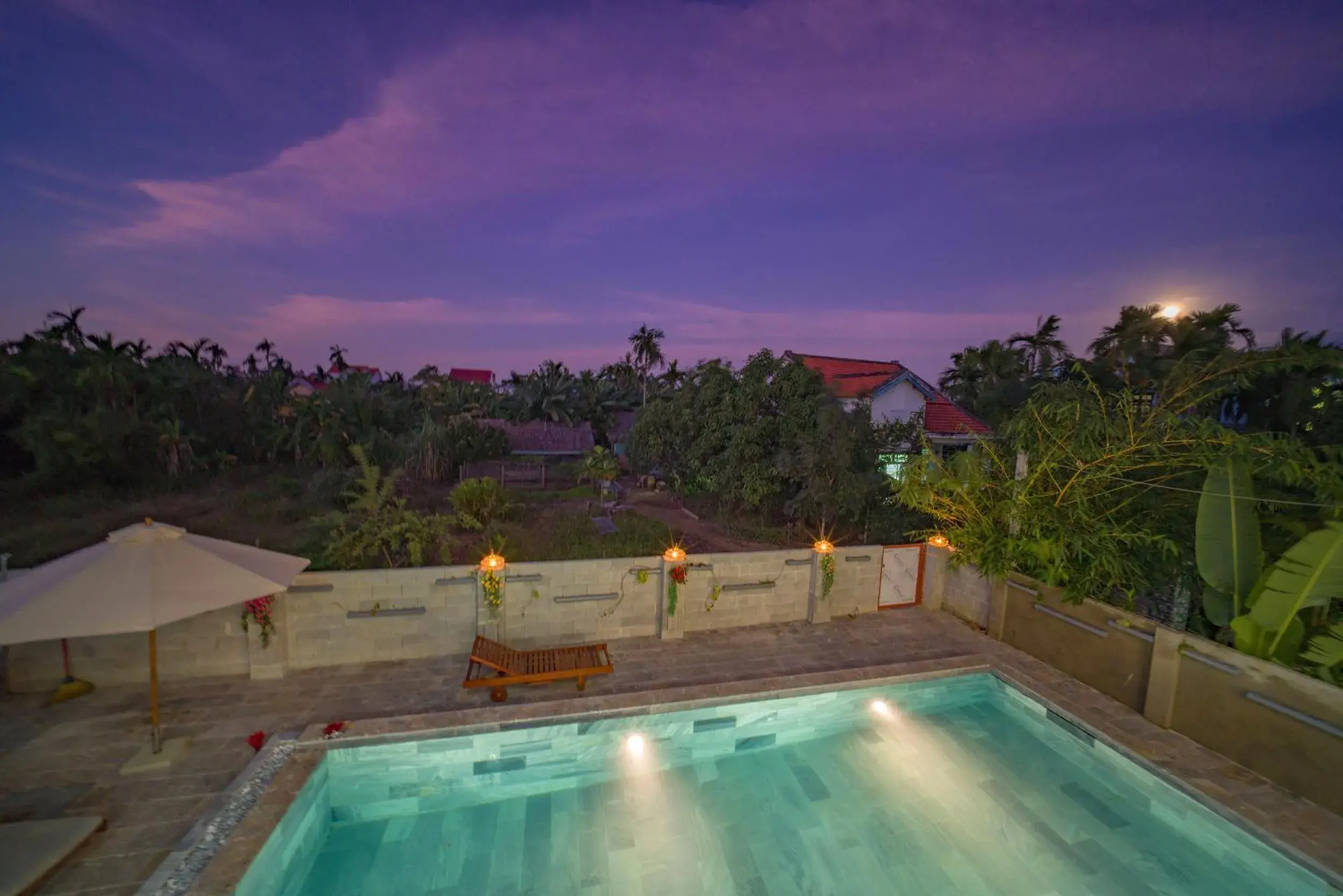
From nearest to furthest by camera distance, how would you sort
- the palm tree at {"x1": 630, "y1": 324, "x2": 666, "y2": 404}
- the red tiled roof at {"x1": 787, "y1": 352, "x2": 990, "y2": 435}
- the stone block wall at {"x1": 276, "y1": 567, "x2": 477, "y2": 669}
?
the stone block wall at {"x1": 276, "y1": 567, "x2": 477, "y2": 669} → the red tiled roof at {"x1": 787, "y1": 352, "x2": 990, "y2": 435} → the palm tree at {"x1": 630, "y1": 324, "x2": 666, "y2": 404}

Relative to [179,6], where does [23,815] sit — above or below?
below

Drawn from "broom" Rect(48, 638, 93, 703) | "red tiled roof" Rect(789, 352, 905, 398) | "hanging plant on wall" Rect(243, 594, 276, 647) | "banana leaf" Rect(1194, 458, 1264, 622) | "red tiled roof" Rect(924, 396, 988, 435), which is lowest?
"broom" Rect(48, 638, 93, 703)

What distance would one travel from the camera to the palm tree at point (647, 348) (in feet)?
173

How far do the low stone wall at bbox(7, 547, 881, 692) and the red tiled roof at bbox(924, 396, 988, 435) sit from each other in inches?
596

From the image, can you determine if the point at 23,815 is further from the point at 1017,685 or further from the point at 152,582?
the point at 1017,685

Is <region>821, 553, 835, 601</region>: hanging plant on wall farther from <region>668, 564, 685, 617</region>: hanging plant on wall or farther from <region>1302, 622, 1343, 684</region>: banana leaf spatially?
<region>1302, 622, 1343, 684</region>: banana leaf

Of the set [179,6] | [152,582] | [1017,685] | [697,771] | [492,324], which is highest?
[179,6]

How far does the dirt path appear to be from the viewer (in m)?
15.9

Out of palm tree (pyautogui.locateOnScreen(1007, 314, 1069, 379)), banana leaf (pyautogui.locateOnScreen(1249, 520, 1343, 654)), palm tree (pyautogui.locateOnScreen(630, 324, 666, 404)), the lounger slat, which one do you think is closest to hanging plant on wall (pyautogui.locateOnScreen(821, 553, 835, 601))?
the lounger slat

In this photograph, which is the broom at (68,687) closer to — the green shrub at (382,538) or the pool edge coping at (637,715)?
the pool edge coping at (637,715)

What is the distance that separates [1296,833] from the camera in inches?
206

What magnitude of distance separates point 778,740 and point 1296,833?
199 inches

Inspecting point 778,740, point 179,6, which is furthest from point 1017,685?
point 179,6

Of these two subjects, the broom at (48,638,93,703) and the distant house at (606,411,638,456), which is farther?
the distant house at (606,411,638,456)
